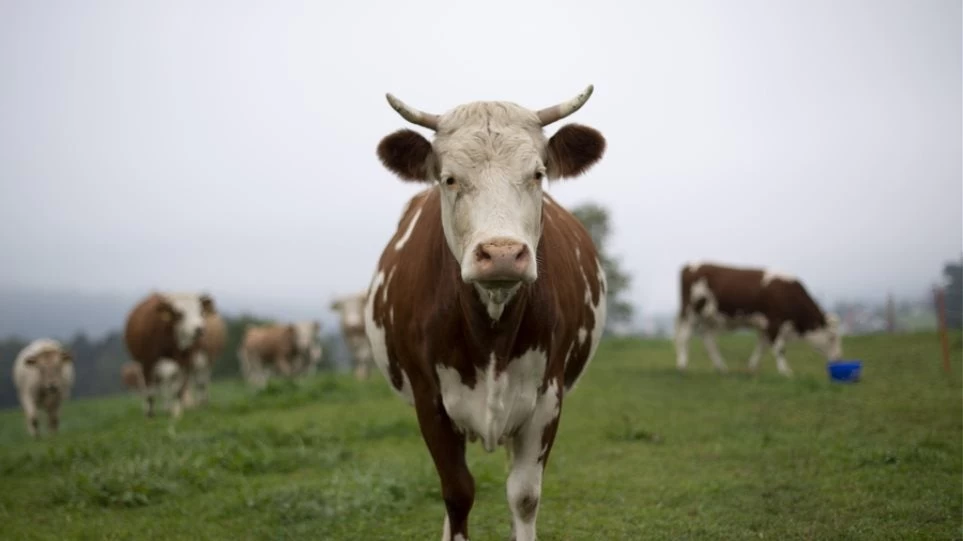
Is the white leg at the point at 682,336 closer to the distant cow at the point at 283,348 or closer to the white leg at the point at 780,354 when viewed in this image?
the white leg at the point at 780,354

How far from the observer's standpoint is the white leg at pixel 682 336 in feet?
54.1

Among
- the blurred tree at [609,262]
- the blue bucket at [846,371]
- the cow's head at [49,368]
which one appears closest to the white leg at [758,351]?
the blue bucket at [846,371]

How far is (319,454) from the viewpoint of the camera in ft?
26.0

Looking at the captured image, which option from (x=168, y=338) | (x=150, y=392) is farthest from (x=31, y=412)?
(x=168, y=338)

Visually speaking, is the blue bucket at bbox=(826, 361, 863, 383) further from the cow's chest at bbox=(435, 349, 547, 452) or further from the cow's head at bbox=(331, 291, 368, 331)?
the cow's head at bbox=(331, 291, 368, 331)

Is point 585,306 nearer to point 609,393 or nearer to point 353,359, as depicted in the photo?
point 609,393

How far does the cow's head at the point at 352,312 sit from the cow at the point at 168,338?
24.3 ft

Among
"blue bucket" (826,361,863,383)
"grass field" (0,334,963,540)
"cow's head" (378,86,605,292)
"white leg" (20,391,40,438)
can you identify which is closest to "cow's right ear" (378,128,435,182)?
"cow's head" (378,86,605,292)

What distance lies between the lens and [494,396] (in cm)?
363

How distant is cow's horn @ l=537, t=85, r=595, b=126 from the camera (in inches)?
145

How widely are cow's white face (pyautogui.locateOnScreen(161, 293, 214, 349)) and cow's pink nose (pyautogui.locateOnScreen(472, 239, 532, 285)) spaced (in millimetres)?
11776

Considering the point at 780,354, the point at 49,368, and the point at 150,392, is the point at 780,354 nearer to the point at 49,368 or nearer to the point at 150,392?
the point at 150,392

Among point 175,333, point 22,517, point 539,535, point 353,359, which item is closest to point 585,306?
point 539,535

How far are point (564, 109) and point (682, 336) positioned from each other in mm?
14153
